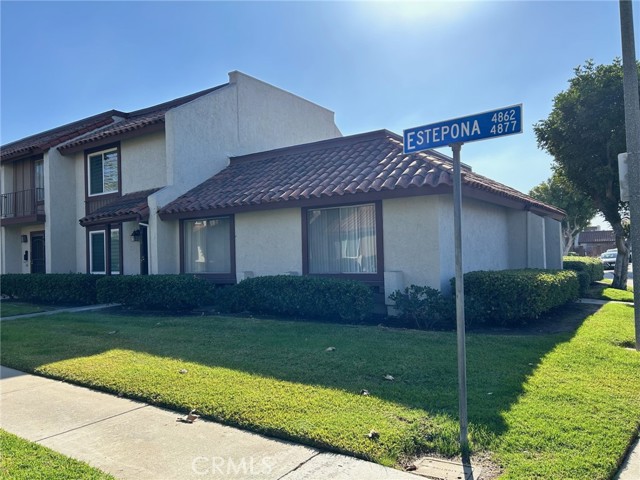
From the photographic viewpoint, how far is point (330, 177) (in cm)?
1238

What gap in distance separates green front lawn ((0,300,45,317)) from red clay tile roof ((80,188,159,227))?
10.7 ft

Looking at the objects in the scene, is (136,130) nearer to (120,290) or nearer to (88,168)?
(88,168)

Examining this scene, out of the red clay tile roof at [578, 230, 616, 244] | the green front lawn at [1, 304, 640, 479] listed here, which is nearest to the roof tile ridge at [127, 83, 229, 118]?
the green front lawn at [1, 304, 640, 479]

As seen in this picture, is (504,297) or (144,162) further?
(144,162)

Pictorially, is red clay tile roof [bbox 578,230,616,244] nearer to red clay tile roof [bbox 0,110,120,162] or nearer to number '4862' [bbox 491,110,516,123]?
red clay tile roof [bbox 0,110,120,162]

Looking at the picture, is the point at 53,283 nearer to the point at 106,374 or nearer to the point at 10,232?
the point at 10,232

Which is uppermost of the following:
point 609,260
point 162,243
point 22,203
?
point 22,203

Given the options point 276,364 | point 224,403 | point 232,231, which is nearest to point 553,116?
point 232,231

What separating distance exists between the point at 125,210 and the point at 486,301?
11395 mm

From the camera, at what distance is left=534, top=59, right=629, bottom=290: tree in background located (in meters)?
16.7

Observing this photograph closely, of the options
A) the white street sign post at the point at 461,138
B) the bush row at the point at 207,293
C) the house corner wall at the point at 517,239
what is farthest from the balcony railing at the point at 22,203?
the white street sign post at the point at 461,138

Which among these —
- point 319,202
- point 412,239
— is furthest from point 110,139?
point 412,239

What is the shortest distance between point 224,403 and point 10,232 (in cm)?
2186

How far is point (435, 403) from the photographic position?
518 centimetres
